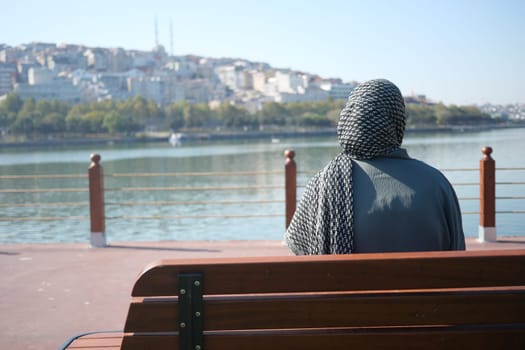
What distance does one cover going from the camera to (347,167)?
175cm

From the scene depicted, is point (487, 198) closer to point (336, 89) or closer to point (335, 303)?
point (335, 303)

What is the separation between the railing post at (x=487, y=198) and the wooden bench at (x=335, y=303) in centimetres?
484

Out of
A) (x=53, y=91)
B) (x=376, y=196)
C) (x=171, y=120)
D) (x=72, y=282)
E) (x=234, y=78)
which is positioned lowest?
(x=72, y=282)

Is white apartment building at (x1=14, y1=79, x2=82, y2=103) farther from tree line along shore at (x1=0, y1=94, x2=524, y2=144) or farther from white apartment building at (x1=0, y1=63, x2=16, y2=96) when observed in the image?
tree line along shore at (x1=0, y1=94, x2=524, y2=144)

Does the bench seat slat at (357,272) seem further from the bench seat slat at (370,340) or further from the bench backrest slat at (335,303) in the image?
the bench seat slat at (370,340)

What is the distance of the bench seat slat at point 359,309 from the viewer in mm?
1428

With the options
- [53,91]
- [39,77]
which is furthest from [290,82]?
[39,77]

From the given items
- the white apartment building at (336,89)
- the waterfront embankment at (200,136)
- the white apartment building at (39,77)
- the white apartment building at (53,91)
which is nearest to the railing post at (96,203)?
the waterfront embankment at (200,136)

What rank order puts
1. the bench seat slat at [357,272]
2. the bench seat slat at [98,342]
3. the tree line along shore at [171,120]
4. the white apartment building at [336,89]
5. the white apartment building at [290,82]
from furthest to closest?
the white apartment building at [290,82], the white apartment building at [336,89], the tree line along shore at [171,120], the bench seat slat at [98,342], the bench seat slat at [357,272]

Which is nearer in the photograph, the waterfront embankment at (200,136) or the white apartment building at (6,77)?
the waterfront embankment at (200,136)

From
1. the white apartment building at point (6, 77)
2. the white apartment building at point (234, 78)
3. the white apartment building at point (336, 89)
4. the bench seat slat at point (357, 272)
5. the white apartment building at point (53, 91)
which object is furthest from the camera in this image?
the white apartment building at point (234, 78)

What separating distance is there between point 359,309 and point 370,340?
77mm

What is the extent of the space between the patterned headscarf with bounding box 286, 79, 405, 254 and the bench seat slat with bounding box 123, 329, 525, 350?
310mm

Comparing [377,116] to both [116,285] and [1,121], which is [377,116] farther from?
[1,121]
